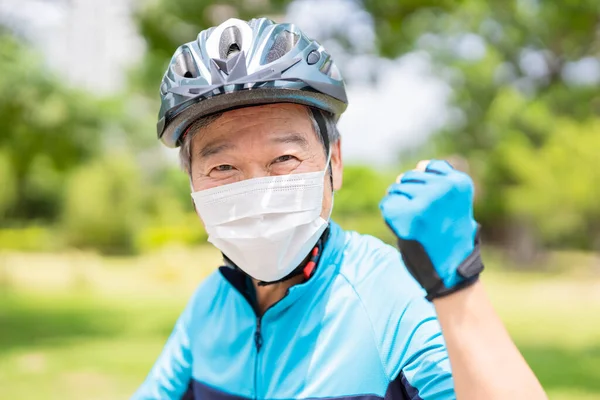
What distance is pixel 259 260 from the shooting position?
75.9 inches

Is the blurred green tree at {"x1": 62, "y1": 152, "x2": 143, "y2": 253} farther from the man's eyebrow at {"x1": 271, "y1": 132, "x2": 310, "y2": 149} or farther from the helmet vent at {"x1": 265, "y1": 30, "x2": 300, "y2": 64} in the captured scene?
the man's eyebrow at {"x1": 271, "y1": 132, "x2": 310, "y2": 149}

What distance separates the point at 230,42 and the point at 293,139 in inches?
15.8

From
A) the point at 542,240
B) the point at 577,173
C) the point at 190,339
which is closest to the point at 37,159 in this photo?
the point at 190,339

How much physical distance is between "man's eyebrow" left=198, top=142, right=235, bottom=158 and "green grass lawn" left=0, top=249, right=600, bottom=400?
6214 millimetres

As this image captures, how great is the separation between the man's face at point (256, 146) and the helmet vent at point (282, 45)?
0.18m

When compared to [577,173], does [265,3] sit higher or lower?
higher

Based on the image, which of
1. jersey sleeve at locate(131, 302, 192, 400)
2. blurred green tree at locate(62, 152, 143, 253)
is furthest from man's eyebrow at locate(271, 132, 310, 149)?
blurred green tree at locate(62, 152, 143, 253)

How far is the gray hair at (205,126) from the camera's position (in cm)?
196

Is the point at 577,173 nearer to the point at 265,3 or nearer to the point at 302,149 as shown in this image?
the point at 265,3

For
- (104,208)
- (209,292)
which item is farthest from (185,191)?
(209,292)

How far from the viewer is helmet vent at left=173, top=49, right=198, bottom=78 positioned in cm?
204

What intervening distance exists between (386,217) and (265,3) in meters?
9.07

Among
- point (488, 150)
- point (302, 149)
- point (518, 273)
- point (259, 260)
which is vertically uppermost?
point (488, 150)

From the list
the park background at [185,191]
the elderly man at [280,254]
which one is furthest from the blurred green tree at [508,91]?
the elderly man at [280,254]
